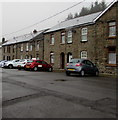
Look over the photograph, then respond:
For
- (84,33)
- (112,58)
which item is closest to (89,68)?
(112,58)

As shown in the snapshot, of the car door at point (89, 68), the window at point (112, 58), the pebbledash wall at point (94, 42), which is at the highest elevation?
the pebbledash wall at point (94, 42)

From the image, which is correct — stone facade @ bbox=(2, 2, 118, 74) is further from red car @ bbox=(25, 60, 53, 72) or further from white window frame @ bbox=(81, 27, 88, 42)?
→ red car @ bbox=(25, 60, 53, 72)

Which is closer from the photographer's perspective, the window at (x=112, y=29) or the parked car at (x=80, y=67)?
the parked car at (x=80, y=67)

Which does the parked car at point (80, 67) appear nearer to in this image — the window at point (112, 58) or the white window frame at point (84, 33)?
the window at point (112, 58)

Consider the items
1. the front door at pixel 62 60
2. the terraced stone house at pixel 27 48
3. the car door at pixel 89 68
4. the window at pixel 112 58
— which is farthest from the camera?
the terraced stone house at pixel 27 48

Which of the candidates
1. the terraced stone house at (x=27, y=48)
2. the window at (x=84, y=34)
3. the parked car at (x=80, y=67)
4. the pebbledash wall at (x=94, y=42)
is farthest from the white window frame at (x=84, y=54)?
→ the terraced stone house at (x=27, y=48)

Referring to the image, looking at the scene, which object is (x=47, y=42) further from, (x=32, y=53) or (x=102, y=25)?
(x=102, y=25)

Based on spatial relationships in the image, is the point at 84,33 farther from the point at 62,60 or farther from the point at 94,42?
the point at 62,60

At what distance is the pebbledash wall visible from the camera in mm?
18344

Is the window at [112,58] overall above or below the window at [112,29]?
below

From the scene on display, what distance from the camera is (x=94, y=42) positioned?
786 inches

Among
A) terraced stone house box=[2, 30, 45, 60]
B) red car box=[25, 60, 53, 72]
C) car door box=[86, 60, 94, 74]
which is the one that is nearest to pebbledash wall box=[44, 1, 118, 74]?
A: car door box=[86, 60, 94, 74]

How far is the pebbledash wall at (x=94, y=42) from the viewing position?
1834 cm

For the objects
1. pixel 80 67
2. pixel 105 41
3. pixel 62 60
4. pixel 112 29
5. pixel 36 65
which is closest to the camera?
pixel 80 67
